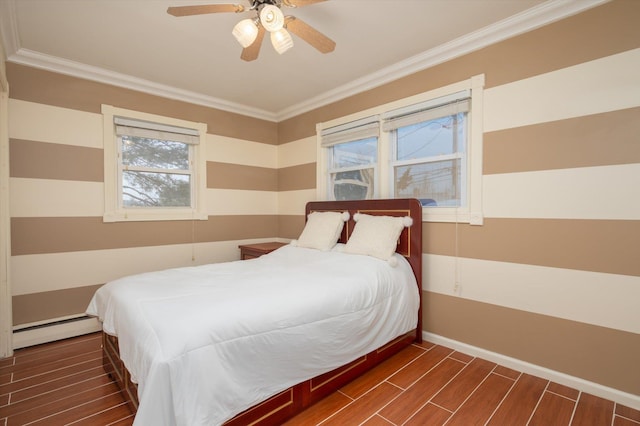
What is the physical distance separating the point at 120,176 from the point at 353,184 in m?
2.49

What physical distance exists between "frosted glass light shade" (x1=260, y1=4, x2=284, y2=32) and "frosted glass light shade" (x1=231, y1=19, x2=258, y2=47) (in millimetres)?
86

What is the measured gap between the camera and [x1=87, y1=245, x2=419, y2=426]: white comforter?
1.25 m

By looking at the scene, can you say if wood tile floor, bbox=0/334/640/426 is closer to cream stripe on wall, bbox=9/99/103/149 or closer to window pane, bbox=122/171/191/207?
window pane, bbox=122/171/191/207

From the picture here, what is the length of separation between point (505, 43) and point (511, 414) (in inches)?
100

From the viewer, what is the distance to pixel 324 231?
3.09m

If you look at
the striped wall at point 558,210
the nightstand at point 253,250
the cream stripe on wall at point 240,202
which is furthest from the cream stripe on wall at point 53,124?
the striped wall at point 558,210

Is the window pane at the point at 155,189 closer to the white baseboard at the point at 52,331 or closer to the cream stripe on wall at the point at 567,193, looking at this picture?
the white baseboard at the point at 52,331

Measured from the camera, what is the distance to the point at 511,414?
5.75 feet

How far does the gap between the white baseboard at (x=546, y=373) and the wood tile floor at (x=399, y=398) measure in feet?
0.12

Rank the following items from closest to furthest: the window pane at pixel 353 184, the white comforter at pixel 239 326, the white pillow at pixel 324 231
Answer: the white comforter at pixel 239 326 < the white pillow at pixel 324 231 < the window pane at pixel 353 184

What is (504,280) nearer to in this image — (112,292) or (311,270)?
(311,270)

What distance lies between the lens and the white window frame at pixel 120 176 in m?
3.02

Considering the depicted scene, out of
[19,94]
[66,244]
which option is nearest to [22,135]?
Result: [19,94]

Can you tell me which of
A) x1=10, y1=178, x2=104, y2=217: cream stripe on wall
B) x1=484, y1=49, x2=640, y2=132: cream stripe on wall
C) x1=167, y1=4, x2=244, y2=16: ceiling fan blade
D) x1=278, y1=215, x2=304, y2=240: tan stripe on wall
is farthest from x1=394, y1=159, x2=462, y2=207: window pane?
x1=10, y1=178, x2=104, y2=217: cream stripe on wall
